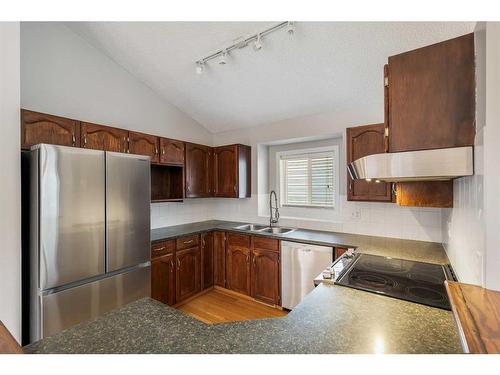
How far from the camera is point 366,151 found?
240cm

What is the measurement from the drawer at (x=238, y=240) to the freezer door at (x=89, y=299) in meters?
1.12

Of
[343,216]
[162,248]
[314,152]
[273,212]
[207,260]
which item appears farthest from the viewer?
[273,212]

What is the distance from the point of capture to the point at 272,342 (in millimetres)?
780

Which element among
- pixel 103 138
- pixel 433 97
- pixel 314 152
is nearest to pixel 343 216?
pixel 314 152

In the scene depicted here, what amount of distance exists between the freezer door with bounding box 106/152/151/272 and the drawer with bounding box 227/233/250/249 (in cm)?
112

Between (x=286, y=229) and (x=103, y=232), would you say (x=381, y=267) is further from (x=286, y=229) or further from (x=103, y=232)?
(x=103, y=232)

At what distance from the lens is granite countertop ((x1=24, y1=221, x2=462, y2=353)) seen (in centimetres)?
69

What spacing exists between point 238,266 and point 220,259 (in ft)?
1.00

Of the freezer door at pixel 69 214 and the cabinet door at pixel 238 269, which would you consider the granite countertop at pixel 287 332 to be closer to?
the freezer door at pixel 69 214

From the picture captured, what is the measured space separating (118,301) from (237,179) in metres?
1.97

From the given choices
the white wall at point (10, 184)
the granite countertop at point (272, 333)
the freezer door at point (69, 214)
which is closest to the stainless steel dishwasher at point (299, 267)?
the granite countertop at point (272, 333)

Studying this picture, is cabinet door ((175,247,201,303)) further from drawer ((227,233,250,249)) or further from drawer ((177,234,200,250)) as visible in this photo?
drawer ((227,233,250,249))

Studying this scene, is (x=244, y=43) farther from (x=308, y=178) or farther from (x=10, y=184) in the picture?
(x=10, y=184)
